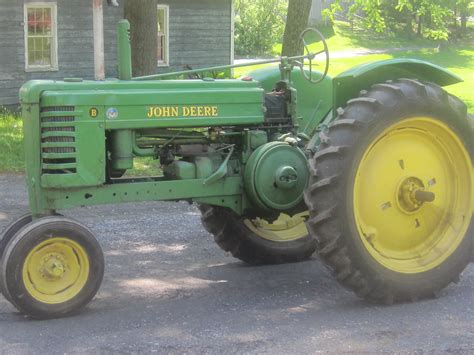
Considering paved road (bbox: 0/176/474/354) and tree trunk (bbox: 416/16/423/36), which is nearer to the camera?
paved road (bbox: 0/176/474/354)

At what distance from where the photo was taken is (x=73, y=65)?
61.3ft

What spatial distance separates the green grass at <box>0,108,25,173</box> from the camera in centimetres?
1097

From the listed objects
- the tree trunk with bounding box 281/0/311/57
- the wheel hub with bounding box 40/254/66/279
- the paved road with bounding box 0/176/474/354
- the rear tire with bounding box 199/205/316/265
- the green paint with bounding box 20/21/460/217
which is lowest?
the paved road with bounding box 0/176/474/354

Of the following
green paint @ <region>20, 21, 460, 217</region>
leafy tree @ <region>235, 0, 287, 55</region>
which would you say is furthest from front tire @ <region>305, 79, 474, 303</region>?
leafy tree @ <region>235, 0, 287, 55</region>

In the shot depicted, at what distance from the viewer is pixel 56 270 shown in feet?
16.5

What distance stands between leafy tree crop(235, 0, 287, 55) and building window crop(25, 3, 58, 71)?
17.1m

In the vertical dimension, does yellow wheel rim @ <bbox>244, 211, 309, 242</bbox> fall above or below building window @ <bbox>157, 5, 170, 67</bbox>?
below

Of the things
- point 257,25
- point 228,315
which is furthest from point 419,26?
point 228,315

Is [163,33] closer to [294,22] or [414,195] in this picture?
[294,22]

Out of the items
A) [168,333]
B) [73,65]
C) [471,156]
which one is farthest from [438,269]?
[73,65]

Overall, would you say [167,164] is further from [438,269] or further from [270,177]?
[438,269]

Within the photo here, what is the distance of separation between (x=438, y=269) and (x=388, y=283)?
0.46 metres

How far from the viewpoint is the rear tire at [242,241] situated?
6422 millimetres

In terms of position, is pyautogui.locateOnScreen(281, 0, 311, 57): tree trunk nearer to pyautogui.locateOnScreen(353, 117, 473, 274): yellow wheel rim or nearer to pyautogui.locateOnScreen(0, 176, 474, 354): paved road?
pyautogui.locateOnScreen(0, 176, 474, 354): paved road
